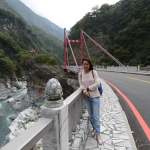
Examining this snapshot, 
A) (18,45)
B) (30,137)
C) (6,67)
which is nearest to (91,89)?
(30,137)

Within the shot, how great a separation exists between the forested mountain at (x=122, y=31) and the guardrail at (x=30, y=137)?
25.1m

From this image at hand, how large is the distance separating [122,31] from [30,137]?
119 feet

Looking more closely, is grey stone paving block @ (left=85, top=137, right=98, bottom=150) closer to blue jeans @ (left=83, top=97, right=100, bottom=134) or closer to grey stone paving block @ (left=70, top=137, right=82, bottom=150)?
blue jeans @ (left=83, top=97, right=100, bottom=134)

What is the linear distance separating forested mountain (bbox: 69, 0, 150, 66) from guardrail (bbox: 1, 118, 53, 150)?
82.5 feet

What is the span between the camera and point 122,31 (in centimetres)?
3456

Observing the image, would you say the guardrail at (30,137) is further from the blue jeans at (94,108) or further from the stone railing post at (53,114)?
the blue jeans at (94,108)

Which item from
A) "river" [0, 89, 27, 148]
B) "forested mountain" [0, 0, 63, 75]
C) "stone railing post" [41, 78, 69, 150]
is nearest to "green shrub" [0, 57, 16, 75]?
"forested mountain" [0, 0, 63, 75]

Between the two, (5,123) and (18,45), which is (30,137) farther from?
(18,45)

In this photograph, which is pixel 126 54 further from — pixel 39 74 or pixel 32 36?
pixel 32 36

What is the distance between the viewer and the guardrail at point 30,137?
0.95 meters

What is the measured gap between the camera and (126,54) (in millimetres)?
30219

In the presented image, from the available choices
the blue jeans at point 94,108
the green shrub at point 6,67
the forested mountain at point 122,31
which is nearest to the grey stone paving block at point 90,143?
the blue jeans at point 94,108

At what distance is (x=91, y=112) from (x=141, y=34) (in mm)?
31223

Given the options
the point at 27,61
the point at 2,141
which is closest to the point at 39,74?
the point at 27,61
